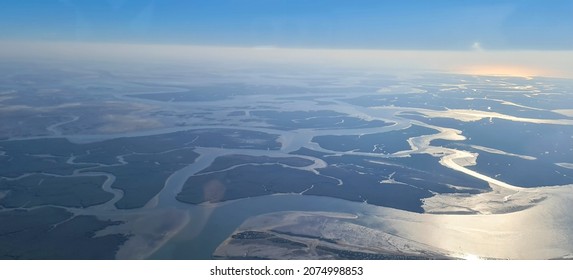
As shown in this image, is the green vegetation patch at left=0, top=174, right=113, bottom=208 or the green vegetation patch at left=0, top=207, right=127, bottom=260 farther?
A: the green vegetation patch at left=0, top=174, right=113, bottom=208

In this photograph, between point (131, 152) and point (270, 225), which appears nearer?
point (270, 225)

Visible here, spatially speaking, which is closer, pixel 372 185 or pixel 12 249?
pixel 12 249

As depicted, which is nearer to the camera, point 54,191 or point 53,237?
point 53,237

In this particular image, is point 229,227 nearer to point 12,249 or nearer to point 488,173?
point 12,249

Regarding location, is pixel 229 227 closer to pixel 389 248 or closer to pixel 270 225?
pixel 270 225

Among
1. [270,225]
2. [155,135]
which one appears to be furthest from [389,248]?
[155,135]

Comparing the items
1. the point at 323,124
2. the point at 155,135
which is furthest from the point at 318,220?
the point at 323,124

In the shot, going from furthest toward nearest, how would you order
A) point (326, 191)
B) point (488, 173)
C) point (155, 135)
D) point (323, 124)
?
point (323, 124) < point (155, 135) < point (488, 173) < point (326, 191)

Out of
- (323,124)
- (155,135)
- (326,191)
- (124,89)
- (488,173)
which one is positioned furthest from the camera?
(124,89)

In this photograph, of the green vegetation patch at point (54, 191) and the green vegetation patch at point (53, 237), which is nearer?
the green vegetation patch at point (53, 237)
